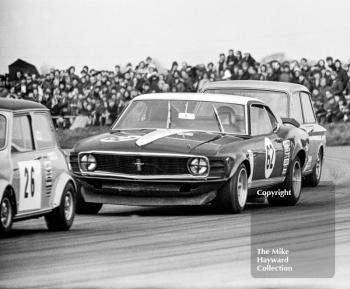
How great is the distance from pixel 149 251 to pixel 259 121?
3682 mm

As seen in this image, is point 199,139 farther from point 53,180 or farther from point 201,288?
point 201,288

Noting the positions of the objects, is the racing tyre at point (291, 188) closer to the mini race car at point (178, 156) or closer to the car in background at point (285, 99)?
the mini race car at point (178, 156)

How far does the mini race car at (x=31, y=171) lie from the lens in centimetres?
1000

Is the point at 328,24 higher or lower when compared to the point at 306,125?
higher

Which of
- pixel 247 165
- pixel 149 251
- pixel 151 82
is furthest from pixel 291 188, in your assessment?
pixel 149 251

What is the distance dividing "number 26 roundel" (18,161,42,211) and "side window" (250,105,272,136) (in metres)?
2.76

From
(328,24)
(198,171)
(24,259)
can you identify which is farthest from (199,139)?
(24,259)

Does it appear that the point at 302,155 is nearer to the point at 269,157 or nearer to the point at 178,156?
the point at 269,157

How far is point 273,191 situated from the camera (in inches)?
538

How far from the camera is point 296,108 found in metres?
15.7

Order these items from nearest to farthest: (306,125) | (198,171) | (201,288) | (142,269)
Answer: (201,288) → (142,269) → (198,171) → (306,125)

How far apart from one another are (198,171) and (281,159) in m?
1.69

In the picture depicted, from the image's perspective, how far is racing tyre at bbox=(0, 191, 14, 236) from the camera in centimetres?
983

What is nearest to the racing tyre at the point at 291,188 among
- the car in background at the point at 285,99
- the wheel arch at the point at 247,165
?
the wheel arch at the point at 247,165
